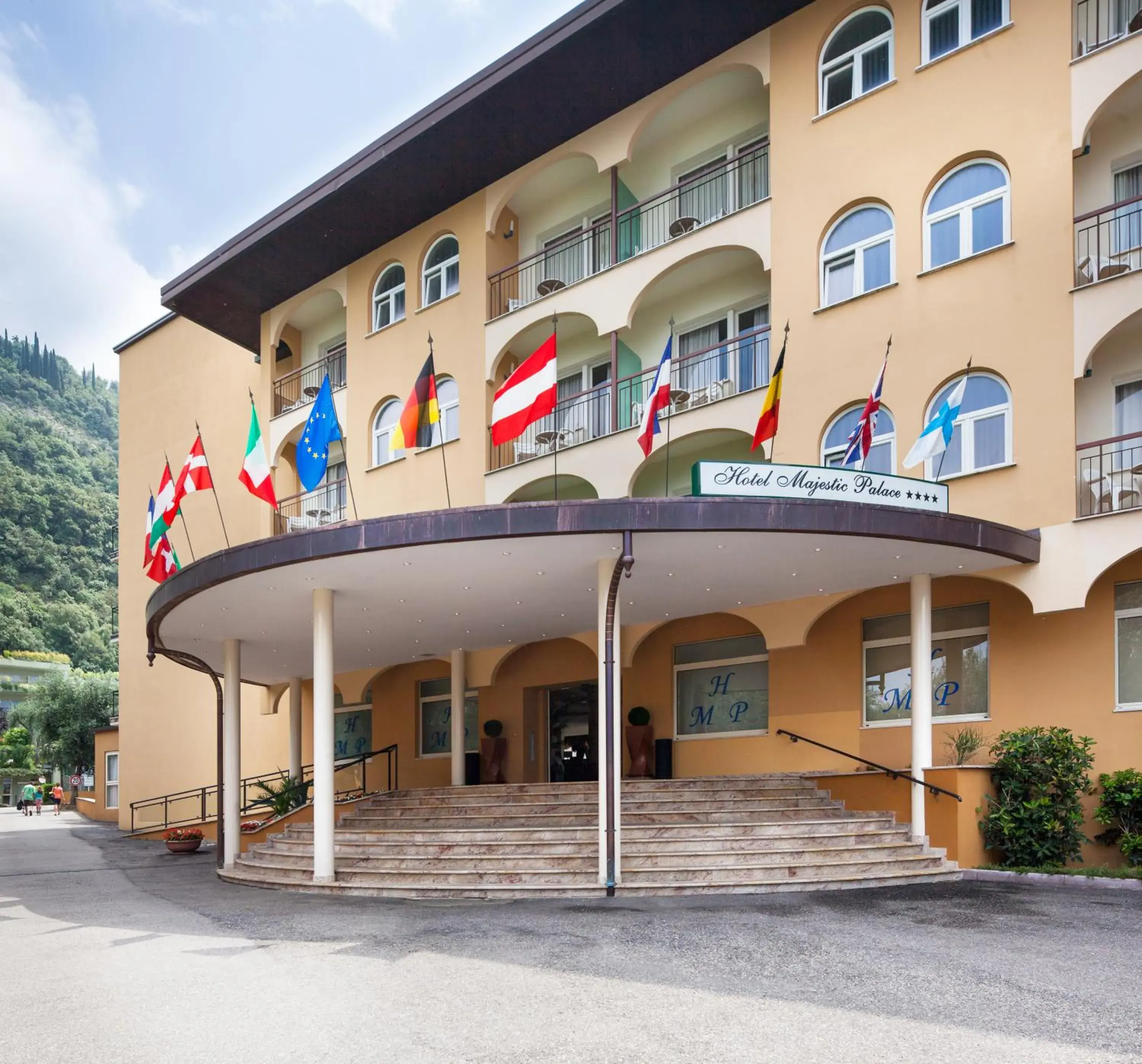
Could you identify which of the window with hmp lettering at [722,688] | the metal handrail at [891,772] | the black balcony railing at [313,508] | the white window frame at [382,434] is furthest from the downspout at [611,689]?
the black balcony railing at [313,508]

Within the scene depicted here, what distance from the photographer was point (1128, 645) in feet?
49.9

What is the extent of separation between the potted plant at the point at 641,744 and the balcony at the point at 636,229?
8.46 metres

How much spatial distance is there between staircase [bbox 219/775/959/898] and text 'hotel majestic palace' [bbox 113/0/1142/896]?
70 millimetres

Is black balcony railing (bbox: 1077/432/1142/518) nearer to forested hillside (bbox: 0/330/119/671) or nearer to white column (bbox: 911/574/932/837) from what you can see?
white column (bbox: 911/574/932/837)

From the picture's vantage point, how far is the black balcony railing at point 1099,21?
53.1 ft

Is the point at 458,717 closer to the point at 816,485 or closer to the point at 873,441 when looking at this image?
the point at 873,441

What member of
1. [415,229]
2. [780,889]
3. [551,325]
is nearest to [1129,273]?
[780,889]

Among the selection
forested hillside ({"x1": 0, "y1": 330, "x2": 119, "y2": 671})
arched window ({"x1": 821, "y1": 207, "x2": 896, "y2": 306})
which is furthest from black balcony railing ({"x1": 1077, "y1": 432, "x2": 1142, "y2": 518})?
forested hillside ({"x1": 0, "y1": 330, "x2": 119, "y2": 671})

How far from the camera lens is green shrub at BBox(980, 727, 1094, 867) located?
46.5 feet

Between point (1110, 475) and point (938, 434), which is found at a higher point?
point (938, 434)

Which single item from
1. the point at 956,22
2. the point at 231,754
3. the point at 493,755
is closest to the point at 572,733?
the point at 493,755

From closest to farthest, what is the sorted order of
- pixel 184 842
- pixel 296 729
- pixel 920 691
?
1. pixel 920 691
2. pixel 184 842
3. pixel 296 729

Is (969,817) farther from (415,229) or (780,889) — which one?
(415,229)

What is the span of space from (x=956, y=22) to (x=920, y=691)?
1056 centimetres
